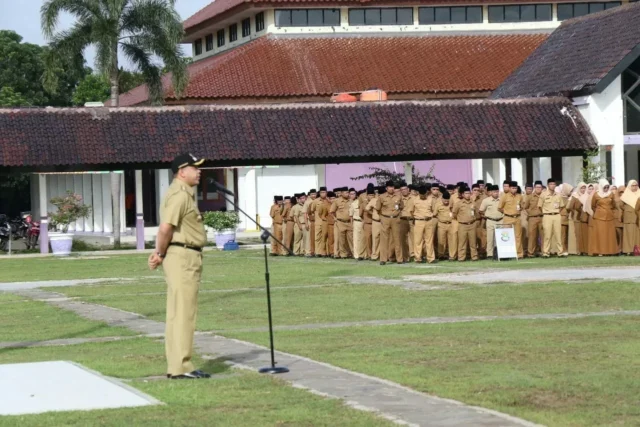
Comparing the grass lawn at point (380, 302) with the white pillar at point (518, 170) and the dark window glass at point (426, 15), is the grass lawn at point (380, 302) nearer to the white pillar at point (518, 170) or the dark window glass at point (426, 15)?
the white pillar at point (518, 170)

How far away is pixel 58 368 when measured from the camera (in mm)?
12633

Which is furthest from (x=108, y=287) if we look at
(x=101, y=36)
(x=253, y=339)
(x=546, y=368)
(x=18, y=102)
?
(x=18, y=102)

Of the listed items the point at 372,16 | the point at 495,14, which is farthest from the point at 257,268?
the point at 495,14

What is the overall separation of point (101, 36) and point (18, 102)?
1135 inches

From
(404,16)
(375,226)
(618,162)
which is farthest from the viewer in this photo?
(404,16)

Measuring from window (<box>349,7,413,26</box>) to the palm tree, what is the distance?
46.2ft

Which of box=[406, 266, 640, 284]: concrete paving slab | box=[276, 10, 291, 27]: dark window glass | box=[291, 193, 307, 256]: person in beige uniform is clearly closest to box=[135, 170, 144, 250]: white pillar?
box=[291, 193, 307, 256]: person in beige uniform

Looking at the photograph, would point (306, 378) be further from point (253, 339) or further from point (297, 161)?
point (297, 161)

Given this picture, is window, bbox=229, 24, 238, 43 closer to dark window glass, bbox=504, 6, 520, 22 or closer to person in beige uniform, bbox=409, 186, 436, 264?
dark window glass, bbox=504, 6, 520, 22

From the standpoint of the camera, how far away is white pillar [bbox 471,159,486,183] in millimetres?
48906

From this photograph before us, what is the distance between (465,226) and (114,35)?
1788 centimetres

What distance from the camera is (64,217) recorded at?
1694 inches

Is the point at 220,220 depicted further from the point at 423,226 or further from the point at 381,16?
the point at 381,16

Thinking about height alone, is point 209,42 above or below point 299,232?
above
